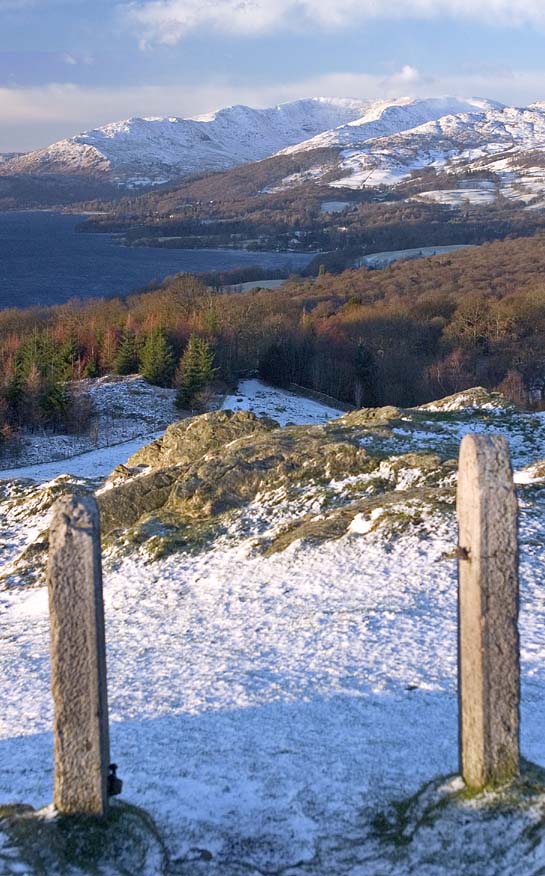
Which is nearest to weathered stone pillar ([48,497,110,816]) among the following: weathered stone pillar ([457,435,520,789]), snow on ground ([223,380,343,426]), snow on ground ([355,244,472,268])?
weathered stone pillar ([457,435,520,789])

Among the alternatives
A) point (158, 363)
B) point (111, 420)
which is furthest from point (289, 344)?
point (111, 420)

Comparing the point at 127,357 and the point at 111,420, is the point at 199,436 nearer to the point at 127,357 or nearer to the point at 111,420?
the point at 111,420

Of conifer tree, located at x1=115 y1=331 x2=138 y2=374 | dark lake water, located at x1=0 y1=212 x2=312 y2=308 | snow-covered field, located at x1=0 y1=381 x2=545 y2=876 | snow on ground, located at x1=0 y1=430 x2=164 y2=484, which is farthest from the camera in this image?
dark lake water, located at x1=0 y1=212 x2=312 y2=308

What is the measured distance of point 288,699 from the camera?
9102 millimetres

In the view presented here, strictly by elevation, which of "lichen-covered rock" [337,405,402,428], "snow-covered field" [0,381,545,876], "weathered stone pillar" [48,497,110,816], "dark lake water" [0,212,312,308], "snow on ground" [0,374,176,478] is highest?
"dark lake water" [0,212,312,308]

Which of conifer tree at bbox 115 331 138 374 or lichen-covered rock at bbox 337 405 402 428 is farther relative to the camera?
conifer tree at bbox 115 331 138 374

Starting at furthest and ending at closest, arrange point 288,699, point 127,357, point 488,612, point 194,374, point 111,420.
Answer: point 127,357 < point 194,374 < point 111,420 < point 288,699 < point 488,612

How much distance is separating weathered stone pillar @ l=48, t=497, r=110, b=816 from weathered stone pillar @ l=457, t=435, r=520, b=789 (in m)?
2.65

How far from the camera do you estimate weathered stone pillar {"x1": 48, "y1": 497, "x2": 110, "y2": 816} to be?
561 cm

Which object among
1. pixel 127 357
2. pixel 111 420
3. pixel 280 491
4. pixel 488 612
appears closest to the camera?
pixel 488 612

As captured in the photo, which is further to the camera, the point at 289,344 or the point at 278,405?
the point at 289,344

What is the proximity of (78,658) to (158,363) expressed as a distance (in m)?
51.8

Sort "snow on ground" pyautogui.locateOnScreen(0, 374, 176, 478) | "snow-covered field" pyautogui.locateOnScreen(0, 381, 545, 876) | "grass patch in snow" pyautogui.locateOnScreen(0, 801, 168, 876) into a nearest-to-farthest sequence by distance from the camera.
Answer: "grass patch in snow" pyautogui.locateOnScreen(0, 801, 168, 876)
"snow-covered field" pyautogui.locateOnScreen(0, 381, 545, 876)
"snow on ground" pyautogui.locateOnScreen(0, 374, 176, 478)

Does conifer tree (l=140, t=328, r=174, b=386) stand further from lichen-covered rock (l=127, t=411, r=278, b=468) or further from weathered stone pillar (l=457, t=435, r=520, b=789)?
weathered stone pillar (l=457, t=435, r=520, b=789)
